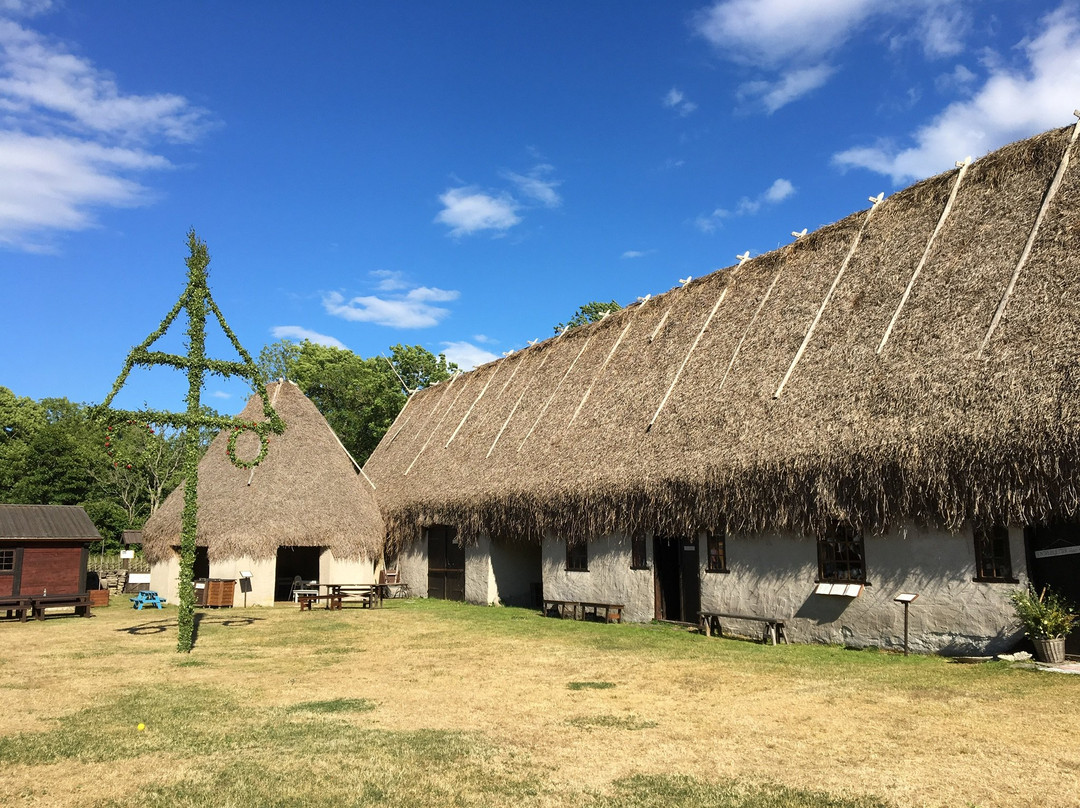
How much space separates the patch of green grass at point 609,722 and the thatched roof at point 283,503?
60.1 feet

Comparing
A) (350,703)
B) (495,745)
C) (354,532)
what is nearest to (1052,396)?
(495,745)

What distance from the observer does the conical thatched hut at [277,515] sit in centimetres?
2452

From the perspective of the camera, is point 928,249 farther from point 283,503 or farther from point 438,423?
point 283,503

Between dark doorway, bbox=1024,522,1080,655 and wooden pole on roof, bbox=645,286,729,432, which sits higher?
wooden pole on roof, bbox=645,286,729,432

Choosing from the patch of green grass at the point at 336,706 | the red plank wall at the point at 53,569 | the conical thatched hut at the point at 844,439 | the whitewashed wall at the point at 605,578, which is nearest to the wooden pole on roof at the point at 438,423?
the conical thatched hut at the point at 844,439

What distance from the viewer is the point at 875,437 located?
13.2 m

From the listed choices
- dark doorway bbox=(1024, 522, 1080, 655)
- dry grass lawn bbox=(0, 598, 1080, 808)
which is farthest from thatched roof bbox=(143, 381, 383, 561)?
dark doorway bbox=(1024, 522, 1080, 655)

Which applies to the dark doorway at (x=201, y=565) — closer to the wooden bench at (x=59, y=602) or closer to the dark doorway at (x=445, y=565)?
the wooden bench at (x=59, y=602)

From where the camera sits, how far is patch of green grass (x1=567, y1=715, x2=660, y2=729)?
840 cm

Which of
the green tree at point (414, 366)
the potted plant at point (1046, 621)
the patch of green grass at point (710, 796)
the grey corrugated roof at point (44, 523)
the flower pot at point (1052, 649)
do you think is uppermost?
the green tree at point (414, 366)

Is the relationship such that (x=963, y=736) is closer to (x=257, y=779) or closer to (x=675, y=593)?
(x=257, y=779)

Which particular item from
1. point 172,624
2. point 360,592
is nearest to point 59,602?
point 172,624

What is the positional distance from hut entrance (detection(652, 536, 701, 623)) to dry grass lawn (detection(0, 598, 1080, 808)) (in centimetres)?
313

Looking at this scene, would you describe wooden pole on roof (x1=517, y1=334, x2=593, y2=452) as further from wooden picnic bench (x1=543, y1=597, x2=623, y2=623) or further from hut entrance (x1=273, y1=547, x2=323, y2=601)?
hut entrance (x1=273, y1=547, x2=323, y2=601)
